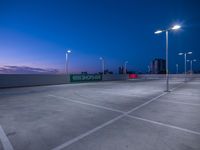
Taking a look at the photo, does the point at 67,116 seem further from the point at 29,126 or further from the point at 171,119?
the point at 171,119

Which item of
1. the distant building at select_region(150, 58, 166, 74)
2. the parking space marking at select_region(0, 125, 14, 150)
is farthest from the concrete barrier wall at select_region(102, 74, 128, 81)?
the distant building at select_region(150, 58, 166, 74)

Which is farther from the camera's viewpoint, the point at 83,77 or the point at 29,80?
the point at 83,77

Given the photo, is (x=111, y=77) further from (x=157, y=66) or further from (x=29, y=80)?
(x=157, y=66)

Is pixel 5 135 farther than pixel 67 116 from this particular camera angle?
No

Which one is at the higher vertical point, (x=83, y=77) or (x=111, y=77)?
(x=83, y=77)

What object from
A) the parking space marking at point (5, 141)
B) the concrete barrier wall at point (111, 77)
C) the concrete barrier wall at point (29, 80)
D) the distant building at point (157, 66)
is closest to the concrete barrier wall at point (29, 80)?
the concrete barrier wall at point (29, 80)

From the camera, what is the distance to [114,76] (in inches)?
1729

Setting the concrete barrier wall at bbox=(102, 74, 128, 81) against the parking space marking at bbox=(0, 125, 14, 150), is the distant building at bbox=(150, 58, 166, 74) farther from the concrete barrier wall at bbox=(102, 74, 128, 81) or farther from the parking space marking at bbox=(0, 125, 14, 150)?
the parking space marking at bbox=(0, 125, 14, 150)

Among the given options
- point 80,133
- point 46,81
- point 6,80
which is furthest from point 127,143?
point 46,81

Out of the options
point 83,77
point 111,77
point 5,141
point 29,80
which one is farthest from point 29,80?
point 111,77

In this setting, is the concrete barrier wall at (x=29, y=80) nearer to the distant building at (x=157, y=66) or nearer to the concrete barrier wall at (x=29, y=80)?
the concrete barrier wall at (x=29, y=80)

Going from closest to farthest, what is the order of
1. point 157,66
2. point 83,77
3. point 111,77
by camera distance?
point 83,77 < point 111,77 < point 157,66

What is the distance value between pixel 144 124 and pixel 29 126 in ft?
13.0

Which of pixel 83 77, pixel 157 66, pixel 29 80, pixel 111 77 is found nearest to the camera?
pixel 29 80
